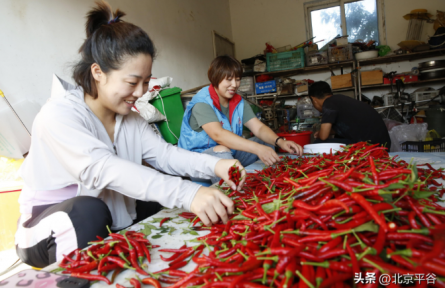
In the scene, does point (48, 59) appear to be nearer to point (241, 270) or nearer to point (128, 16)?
point (128, 16)

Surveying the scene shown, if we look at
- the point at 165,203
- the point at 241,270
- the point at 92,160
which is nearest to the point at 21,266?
the point at 92,160

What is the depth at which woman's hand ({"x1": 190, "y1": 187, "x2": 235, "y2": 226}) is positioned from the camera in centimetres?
102

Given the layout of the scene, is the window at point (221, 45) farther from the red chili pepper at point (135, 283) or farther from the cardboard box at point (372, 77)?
the red chili pepper at point (135, 283)

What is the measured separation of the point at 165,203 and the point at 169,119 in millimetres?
2443

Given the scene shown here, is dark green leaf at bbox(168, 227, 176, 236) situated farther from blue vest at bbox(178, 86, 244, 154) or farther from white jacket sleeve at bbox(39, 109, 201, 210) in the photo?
blue vest at bbox(178, 86, 244, 154)

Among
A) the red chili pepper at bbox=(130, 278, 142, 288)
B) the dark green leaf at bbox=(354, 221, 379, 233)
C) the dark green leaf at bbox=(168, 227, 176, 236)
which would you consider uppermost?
the dark green leaf at bbox=(354, 221, 379, 233)

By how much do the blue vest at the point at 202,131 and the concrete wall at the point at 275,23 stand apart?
227 inches

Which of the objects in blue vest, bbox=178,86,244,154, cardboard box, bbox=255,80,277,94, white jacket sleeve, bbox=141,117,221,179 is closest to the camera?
white jacket sleeve, bbox=141,117,221,179

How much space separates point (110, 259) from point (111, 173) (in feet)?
1.18

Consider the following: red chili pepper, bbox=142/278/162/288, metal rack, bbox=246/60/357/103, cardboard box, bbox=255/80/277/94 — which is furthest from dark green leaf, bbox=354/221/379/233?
cardboard box, bbox=255/80/277/94

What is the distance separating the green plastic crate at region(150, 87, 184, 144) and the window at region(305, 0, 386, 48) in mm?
5671

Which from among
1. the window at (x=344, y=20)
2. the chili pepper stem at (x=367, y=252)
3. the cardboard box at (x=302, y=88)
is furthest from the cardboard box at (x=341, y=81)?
the chili pepper stem at (x=367, y=252)

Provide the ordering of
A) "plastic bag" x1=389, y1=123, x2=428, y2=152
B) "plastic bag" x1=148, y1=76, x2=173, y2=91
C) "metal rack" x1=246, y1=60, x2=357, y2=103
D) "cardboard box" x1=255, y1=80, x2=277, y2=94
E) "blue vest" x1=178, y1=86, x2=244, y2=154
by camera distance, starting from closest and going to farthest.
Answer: "blue vest" x1=178, y1=86, x2=244, y2=154, "plastic bag" x1=148, y1=76, x2=173, y2=91, "plastic bag" x1=389, y1=123, x2=428, y2=152, "metal rack" x1=246, y1=60, x2=357, y2=103, "cardboard box" x1=255, y1=80, x2=277, y2=94

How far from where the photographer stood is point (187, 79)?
524cm
